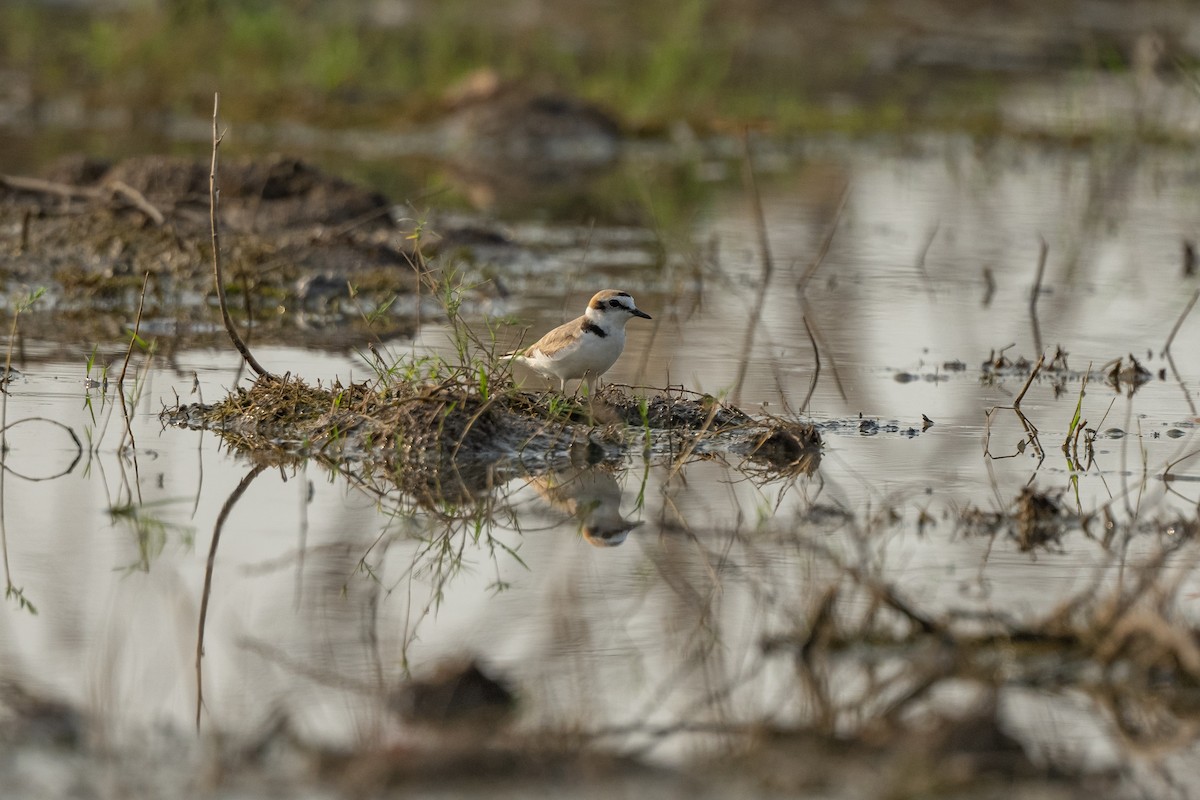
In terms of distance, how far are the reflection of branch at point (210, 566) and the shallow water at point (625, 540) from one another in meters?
0.02

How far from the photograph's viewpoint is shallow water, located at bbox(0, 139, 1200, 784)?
184 inches

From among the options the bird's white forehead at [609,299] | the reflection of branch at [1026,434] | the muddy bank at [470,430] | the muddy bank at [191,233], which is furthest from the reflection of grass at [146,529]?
the muddy bank at [191,233]

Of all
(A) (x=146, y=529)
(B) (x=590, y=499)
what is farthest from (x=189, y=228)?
(A) (x=146, y=529)

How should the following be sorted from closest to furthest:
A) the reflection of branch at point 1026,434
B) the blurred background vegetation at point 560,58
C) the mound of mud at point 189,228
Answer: the reflection of branch at point 1026,434
the mound of mud at point 189,228
the blurred background vegetation at point 560,58

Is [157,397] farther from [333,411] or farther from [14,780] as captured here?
[14,780]

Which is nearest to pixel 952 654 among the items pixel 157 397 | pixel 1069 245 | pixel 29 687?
pixel 29 687

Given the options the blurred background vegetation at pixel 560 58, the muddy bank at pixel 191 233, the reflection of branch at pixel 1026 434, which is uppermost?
the blurred background vegetation at pixel 560 58

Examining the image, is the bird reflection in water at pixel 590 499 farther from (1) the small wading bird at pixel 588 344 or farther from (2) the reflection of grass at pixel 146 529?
(2) the reflection of grass at pixel 146 529

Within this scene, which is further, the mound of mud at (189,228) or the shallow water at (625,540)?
the mound of mud at (189,228)

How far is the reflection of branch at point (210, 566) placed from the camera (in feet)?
15.1

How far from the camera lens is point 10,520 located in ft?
20.2

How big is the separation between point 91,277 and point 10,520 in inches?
195

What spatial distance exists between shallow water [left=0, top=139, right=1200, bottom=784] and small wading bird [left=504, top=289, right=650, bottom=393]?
1.44 feet

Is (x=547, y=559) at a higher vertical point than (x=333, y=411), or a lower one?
lower
